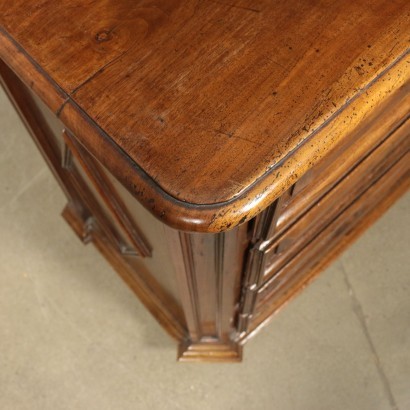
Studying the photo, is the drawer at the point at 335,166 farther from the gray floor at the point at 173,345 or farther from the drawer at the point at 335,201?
the gray floor at the point at 173,345

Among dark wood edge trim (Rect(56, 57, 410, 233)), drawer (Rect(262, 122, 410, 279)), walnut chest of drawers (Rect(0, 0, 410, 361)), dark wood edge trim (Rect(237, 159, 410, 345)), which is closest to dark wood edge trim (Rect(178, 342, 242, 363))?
dark wood edge trim (Rect(237, 159, 410, 345))

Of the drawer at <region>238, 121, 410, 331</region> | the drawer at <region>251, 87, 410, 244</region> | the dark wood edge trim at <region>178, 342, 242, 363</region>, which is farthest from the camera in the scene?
the dark wood edge trim at <region>178, 342, 242, 363</region>

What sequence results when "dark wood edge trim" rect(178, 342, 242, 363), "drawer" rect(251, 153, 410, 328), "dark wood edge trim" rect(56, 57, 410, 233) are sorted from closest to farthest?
"dark wood edge trim" rect(56, 57, 410, 233) → "drawer" rect(251, 153, 410, 328) → "dark wood edge trim" rect(178, 342, 242, 363)

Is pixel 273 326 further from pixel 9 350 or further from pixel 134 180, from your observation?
pixel 134 180

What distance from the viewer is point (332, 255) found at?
1.33 meters

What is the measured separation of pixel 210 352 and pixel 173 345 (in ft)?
0.38

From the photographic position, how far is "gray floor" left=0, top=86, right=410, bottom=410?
1240mm

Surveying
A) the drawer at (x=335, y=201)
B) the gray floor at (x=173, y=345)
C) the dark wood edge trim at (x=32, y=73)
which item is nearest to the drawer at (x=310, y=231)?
the drawer at (x=335, y=201)

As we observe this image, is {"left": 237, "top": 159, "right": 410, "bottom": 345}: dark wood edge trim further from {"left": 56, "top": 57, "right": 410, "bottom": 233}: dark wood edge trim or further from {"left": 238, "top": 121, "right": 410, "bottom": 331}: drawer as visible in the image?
{"left": 56, "top": 57, "right": 410, "bottom": 233}: dark wood edge trim

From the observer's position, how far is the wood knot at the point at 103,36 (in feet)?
1.94

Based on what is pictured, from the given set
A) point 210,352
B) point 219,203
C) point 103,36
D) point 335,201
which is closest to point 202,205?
point 219,203

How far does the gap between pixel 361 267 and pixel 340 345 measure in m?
0.21

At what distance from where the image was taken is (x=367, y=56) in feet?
1.82

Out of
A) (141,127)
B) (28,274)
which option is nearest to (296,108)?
(141,127)
